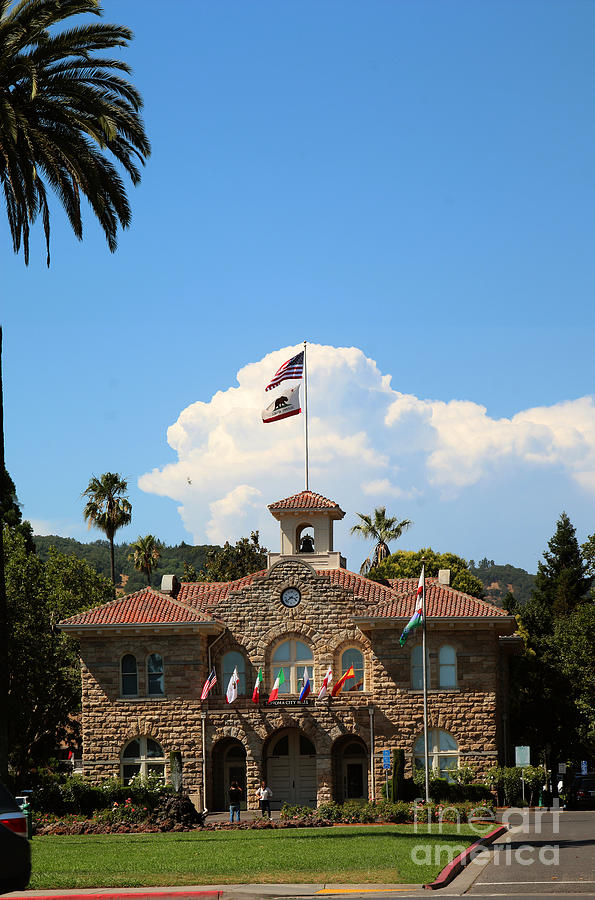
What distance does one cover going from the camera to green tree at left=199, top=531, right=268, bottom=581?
8250 centimetres

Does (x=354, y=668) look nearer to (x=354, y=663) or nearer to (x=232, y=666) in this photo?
(x=354, y=663)

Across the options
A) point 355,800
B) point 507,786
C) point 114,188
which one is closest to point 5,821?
point 114,188

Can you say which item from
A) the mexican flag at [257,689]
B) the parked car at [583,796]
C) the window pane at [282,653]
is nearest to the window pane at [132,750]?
the mexican flag at [257,689]

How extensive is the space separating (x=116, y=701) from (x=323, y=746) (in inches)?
348

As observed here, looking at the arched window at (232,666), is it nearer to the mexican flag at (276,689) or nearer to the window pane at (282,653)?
the window pane at (282,653)

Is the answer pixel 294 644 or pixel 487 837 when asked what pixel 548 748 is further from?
pixel 487 837

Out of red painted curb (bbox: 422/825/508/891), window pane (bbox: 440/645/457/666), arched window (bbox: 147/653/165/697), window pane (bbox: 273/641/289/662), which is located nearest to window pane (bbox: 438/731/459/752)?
window pane (bbox: 440/645/457/666)

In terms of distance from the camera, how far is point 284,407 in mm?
51781

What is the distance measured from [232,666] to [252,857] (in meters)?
26.3

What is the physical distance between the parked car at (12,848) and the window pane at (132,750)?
3620 cm

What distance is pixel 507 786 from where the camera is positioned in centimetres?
4400

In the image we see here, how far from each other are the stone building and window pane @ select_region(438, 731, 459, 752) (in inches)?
2.2

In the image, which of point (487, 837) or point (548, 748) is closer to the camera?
point (487, 837)

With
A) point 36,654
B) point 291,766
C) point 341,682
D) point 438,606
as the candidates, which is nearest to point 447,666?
point 438,606
